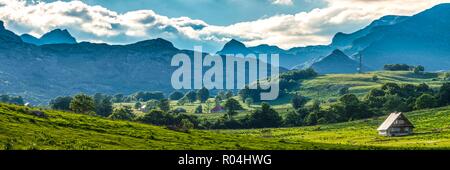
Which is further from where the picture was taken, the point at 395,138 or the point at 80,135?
the point at 395,138

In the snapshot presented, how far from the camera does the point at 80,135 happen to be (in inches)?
2729

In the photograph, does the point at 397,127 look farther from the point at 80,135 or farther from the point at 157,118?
the point at 80,135

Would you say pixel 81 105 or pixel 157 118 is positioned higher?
pixel 81 105

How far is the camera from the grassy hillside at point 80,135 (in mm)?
58188

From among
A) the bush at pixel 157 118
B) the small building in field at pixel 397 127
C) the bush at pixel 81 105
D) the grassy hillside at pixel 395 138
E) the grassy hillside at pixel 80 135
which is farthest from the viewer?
the bush at pixel 157 118

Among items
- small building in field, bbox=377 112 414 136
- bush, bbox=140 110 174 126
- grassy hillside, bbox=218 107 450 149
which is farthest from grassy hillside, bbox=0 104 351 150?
bush, bbox=140 110 174 126

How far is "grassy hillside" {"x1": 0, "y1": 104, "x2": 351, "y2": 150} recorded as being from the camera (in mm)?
58188

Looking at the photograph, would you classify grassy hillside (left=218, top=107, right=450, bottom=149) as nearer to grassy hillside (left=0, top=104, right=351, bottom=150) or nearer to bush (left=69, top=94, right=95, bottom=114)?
grassy hillside (left=0, top=104, right=351, bottom=150)

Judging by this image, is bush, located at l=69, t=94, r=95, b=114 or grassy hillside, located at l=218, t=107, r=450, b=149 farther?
bush, located at l=69, t=94, r=95, b=114

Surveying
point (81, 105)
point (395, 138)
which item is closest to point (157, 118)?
point (81, 105)

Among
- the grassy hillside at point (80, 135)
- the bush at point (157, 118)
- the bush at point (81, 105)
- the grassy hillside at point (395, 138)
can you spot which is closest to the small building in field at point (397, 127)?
the grassy hillside at point (395, 138)

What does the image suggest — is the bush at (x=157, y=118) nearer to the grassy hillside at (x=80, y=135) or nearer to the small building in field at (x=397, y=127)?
the small building in field at (x=397, y=127)

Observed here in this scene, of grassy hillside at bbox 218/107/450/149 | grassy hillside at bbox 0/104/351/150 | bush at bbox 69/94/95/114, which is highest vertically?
bush at bbox 69/94/95/114
